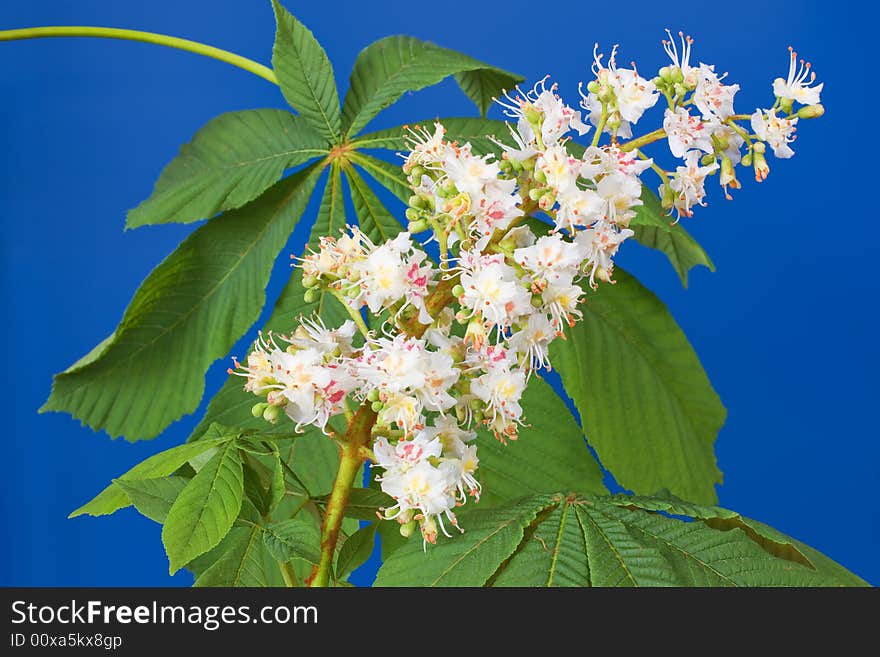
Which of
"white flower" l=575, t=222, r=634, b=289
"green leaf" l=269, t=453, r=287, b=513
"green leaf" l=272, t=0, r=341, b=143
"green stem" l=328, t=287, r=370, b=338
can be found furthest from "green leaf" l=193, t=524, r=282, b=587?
"green leaf" l=272, t=0, r=341, b=143

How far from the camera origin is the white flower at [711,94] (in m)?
0.51

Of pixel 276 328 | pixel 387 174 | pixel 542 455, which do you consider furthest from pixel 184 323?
pixel 542 455

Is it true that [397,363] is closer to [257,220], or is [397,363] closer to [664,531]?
[664,531]

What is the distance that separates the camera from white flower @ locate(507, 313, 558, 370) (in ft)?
1.58

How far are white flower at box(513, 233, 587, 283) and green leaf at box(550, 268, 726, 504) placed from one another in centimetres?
36

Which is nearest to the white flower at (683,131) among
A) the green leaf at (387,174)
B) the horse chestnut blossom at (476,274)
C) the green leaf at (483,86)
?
the horse chestnut blossom at (476,274)

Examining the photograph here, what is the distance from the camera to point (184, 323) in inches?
34.6

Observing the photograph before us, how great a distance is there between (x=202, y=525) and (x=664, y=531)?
236 millimetres

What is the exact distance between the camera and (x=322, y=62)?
2.80 ft

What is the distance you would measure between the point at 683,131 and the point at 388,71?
44 centimetres

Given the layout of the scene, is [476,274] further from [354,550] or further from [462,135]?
[462,135]

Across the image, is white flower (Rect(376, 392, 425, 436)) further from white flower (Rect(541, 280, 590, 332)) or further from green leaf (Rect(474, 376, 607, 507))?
green leaf (Rect(474, 376, 607, 507))

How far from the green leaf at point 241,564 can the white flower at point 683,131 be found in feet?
0.98

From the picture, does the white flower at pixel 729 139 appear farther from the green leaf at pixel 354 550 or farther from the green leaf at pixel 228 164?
the green leaf at pixel 228 164
